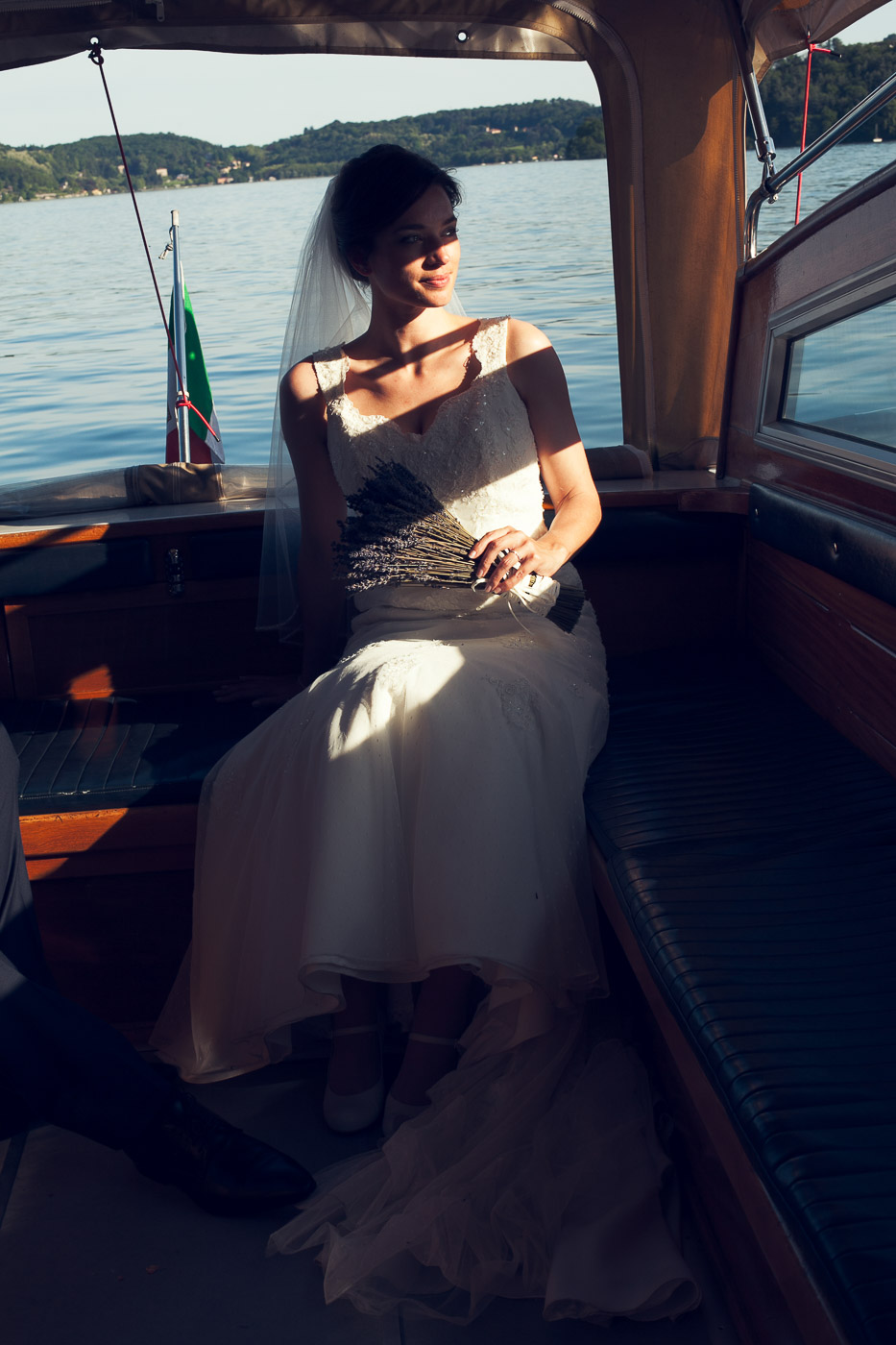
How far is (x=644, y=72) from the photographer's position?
2975mm

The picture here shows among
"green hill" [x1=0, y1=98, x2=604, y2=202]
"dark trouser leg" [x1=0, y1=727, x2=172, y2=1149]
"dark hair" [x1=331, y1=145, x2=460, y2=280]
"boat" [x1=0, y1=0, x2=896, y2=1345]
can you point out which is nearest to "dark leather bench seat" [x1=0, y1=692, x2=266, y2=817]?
"boat" [x1=0, y1=0, x2=896, y2=1345]

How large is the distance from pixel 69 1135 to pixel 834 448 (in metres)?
2.03

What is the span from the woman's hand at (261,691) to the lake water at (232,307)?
1154mm

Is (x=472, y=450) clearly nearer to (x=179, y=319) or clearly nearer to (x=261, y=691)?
(x=261, y=691)

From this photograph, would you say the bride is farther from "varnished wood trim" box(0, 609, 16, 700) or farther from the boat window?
"varnished wood trim" box(0, 609, 16, 700)

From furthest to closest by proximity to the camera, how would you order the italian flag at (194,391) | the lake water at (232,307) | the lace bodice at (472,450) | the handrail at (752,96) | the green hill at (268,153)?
the lake water at (232,307), the green hill at (268,153), the italian flag at (194,391), the handrail at (752,96), the lace bodice at (472,450)

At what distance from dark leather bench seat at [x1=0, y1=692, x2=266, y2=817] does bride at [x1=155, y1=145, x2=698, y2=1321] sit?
0.15m

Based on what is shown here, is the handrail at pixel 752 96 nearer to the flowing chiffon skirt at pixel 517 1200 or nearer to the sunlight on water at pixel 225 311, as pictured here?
the sunlight on water at pixel 225 311

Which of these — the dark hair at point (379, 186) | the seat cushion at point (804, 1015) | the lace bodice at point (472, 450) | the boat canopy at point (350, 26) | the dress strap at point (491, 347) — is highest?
the boat canopy at point (350, 26)

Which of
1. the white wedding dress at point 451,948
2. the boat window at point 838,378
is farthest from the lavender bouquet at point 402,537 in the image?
the boat window at point 838,378

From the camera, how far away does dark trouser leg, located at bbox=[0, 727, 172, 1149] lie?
1.79 m

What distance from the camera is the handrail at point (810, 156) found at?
207 centimetres

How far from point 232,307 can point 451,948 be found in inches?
786

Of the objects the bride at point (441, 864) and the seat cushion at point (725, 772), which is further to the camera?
the seat cushion at point (725, 772)
